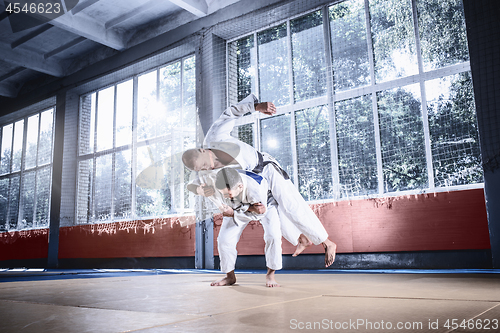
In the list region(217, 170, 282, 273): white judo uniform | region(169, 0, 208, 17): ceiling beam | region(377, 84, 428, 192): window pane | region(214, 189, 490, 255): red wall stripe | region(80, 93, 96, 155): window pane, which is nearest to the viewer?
region(217, 170, 282, 273): white judo uniform

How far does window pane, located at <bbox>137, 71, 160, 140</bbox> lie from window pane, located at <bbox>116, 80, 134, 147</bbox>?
0.25 meters

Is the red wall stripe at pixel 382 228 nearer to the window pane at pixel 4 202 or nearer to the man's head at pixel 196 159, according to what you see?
the man's head at pixel 196 159

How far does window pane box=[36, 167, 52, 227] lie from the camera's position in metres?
8.25

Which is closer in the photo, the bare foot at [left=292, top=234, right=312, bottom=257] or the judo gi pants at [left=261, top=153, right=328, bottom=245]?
the judo gi pants at [left=261, top=153, right=328, bottom=245]

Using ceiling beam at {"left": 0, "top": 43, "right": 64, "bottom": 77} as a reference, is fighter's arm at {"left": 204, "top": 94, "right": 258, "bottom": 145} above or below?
below

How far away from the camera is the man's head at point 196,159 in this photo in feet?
7.31

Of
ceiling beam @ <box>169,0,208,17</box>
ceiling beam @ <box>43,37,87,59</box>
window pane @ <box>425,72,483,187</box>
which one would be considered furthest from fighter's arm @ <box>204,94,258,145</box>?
ceiling beam @ <box>43,37,87,59</box>

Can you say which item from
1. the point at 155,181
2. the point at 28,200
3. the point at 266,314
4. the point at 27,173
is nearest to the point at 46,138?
the point at 27,173

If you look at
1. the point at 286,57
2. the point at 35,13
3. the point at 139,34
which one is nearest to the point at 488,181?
the point at 286,57

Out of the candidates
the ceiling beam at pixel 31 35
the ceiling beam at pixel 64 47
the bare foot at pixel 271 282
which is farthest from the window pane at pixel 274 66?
the ceiling beam at pixel 31 35

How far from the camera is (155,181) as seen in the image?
6766 millimetres

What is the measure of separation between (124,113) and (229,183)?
5.75 m

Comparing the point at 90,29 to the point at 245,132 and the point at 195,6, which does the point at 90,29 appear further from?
the point at 245,132

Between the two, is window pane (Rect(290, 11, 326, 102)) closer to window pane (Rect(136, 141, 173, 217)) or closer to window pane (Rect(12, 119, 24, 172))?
window pane (Rect(136, 141, 173, 217))
